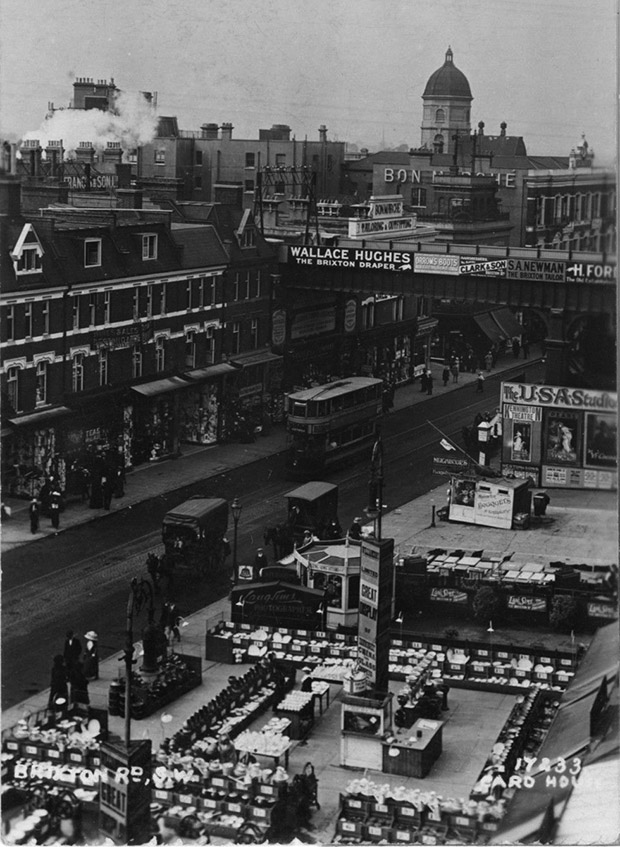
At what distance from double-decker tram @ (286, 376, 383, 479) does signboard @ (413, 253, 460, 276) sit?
9.39ft

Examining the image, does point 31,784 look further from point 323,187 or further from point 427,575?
point 323,187

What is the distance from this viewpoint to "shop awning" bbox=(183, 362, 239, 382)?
2877 cm

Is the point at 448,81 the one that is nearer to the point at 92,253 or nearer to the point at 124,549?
the point at 92,253

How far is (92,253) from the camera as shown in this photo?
1147 inches

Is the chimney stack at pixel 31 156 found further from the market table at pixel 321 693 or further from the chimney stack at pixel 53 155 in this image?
the market table at pixel 321 693

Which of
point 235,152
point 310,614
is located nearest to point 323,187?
point 235,152

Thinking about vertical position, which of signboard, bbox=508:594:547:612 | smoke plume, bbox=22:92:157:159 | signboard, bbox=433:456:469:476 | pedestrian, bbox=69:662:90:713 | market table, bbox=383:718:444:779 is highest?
smoke plume, bbox=22:92:157:159

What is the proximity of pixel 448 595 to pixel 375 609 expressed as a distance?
550 centimetres

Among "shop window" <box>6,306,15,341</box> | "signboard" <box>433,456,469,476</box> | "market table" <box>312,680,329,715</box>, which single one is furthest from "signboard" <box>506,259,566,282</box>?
"shop window" <box>6,306,15,341</box>

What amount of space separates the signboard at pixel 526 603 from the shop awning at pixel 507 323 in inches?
233

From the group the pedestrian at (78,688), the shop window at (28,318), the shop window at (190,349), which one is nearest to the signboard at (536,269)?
the shop window at (190,349)

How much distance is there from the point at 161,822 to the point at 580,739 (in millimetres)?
5717

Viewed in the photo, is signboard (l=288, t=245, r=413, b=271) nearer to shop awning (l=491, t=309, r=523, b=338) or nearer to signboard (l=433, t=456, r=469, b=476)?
shop awning (l=491, t=309, r=523, b=338)

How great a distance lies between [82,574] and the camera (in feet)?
82.4
